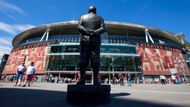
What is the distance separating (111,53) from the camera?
39.3 m

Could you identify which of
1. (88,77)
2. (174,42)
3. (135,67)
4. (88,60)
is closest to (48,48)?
(88,77)

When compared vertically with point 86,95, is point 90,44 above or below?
above

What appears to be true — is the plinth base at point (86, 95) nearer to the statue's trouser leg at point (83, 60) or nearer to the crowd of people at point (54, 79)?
the statue's trouser leg at point (83, 60)

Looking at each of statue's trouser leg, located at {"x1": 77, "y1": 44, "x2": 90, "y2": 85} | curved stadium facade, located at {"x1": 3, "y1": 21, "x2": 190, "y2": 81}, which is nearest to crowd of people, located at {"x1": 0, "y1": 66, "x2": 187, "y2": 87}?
curved stadium facade, located at {"x1": 3, "y1": 21, "x2": 190, "y2": 81}

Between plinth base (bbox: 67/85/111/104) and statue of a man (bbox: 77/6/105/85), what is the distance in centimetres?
66

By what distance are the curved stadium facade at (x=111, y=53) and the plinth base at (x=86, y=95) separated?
105 ft

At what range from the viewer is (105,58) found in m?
38.6

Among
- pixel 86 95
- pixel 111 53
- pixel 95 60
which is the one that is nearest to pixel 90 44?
pixel 95 60

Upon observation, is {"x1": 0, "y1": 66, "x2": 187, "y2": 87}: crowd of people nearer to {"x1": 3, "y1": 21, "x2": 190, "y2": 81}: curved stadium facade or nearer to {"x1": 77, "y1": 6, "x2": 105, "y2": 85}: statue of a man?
{"x1": 3, "y1": 21, "x2": 190, "y2": 81}: curved stadium facade

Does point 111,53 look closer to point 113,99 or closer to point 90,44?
point 90,44

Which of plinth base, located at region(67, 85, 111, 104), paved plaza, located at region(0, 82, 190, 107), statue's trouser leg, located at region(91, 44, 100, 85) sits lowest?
paved plaza, located at region(0, 82, 190, 107)

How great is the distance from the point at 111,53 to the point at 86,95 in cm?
3660

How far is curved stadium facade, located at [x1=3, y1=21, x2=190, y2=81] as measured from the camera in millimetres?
39125

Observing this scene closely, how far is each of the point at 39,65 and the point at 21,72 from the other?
33.9m
